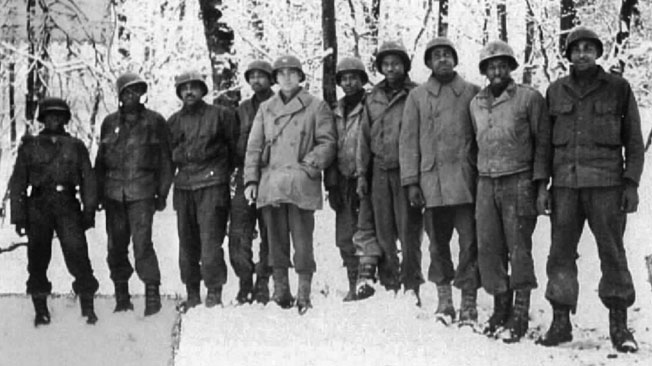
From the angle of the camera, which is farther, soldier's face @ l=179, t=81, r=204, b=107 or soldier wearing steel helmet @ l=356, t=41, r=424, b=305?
soldier's face @ l=179, t=81, r=204, b=107

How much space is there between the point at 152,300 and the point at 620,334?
4.31 metres

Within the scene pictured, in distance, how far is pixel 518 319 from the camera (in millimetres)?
7152

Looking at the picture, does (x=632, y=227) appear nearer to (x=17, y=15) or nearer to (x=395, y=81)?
(x=395, y=81)

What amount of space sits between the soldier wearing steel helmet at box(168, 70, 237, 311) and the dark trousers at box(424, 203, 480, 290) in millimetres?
2083

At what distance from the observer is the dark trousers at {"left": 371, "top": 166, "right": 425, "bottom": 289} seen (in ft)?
26.9

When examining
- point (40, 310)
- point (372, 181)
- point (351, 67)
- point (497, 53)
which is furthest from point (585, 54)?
point (40, 310)

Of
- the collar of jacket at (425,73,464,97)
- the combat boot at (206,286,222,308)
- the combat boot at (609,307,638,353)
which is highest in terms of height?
the collar of jacket at (425,73,464,97)

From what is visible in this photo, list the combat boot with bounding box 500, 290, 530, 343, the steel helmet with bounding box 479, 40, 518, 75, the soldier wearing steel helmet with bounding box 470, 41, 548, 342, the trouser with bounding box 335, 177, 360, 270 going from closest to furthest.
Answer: the combat boot with bounding box 500, 290, 530, 343 < the soldier wearing steel helmet with bounding box 470, 41, 548, 342 < the steel helmet with bounding box 479, 40, 518, 75 < the trouser with bounding box 335, 177, 360, 270

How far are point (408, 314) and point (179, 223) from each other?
8.30 feet

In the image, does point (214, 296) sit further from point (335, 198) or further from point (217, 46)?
point (217, 46)

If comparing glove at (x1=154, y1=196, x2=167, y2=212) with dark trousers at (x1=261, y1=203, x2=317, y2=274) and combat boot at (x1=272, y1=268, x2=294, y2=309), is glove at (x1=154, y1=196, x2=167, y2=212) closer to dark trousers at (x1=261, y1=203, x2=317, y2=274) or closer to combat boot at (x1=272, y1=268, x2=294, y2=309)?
dark trousers at (x1=261, y1=203, x2=317, y2=274)

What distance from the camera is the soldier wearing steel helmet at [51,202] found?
833 centimetres

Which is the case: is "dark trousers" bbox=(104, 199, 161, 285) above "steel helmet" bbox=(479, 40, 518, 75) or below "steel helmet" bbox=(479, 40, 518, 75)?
below

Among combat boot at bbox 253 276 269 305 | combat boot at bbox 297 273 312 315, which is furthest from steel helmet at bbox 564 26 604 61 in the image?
combat boot at bbox 253 276 269 305
